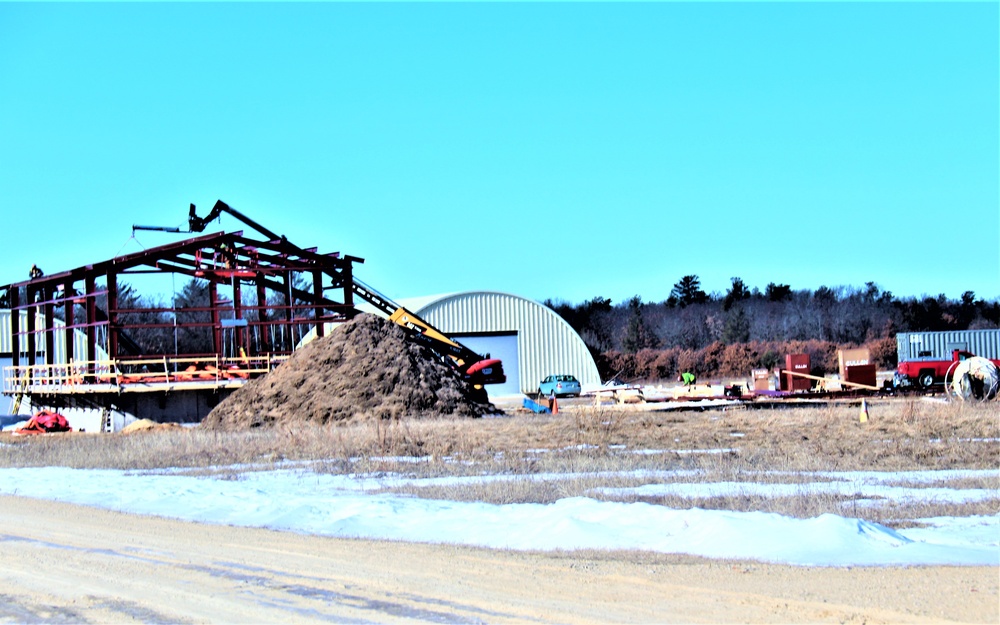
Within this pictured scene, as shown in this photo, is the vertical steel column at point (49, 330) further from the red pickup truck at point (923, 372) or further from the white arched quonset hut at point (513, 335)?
the red pickup truck at point (923, 372)

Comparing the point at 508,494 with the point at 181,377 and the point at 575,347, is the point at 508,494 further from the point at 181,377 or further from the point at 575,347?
the point at 575,347

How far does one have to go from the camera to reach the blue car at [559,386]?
55719 millimetres

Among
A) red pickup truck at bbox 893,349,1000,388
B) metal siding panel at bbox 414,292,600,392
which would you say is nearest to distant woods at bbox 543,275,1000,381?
metal siding panel at bbox 414,292,600,392

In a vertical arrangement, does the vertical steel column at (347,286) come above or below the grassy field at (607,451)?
above

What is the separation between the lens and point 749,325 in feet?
327

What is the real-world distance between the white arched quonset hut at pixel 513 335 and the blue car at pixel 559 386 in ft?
7.11

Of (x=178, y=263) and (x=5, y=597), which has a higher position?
(x=178, y=263)

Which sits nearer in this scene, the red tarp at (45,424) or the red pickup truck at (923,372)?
the red tarp at (45,424)

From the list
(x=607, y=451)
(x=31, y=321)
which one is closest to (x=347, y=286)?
(x=31, y=321)

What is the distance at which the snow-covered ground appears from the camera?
10602 millimetres

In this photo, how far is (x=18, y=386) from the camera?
41500 millimetres

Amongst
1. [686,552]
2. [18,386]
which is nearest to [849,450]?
[686,552]

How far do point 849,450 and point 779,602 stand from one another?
535 inches

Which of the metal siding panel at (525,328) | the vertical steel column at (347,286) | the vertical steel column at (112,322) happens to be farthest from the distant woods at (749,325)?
the vertical steel column at (112,322)
